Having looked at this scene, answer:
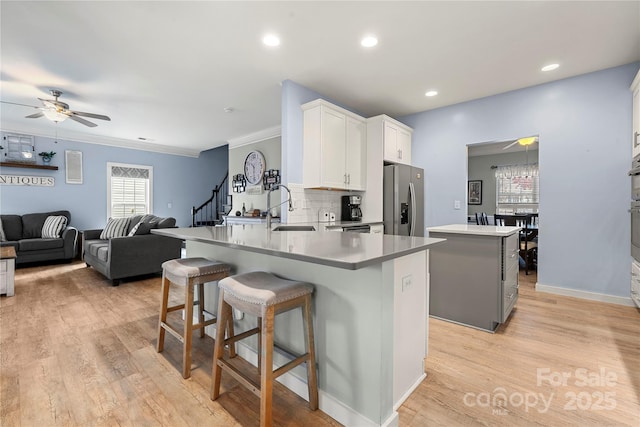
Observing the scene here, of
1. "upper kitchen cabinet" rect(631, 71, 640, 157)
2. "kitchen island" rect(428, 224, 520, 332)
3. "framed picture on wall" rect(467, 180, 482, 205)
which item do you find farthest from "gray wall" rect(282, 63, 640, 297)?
→ "framed picture on wall" rect(467, 180, 482, 205)

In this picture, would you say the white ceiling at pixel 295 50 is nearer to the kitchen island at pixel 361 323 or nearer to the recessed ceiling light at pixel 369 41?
the recessed ceiling light at pixel 369 41

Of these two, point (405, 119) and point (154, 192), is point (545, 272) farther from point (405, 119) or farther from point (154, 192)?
point (154, 192)

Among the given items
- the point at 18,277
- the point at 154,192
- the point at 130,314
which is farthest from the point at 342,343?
the point at 154,192

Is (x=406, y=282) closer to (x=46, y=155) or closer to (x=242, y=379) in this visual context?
(x=242, y=379)

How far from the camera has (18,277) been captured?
4.14 m

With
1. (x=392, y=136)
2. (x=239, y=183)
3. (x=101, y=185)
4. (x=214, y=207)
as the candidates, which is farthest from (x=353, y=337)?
(x=214, y=207)

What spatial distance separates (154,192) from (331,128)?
17.5ft

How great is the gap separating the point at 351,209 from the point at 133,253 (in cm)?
309

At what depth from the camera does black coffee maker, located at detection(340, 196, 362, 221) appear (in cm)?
421

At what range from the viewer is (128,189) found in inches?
257

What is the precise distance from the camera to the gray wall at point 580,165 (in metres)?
3.09

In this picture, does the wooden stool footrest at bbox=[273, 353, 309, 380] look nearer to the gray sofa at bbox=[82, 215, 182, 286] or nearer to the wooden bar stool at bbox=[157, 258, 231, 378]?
the wooden bar stool at bbox=[157, 258, 231, 378]

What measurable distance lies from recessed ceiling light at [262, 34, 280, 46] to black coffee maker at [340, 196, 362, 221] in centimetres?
225

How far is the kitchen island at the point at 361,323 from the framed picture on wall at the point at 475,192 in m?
6.93
